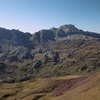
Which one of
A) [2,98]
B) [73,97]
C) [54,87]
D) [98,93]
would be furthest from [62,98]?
[2,98]

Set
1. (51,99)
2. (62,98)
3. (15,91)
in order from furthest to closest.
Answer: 1. (15,91)
2. (51,99)
3. (62,98)

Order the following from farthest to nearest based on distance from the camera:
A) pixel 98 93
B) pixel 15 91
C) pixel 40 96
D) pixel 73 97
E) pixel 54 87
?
pixel 15 91
pixel 54 87
pixel 40 96
pixel 73 97
pixel 98 93

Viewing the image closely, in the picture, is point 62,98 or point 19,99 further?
point 19,99

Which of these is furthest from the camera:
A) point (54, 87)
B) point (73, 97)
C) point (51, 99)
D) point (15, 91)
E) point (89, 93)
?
point (15, 91)

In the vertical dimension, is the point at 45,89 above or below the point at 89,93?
below

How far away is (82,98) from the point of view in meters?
65.9

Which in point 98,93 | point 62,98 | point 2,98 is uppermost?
point 98,93

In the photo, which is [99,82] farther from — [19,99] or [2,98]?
[2,98]

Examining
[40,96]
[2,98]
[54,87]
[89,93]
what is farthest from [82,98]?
[2,98]

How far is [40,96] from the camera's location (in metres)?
92.9

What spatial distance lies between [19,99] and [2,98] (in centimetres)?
1223

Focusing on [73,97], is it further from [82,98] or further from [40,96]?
[40,96]

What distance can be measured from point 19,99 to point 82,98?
135 feet

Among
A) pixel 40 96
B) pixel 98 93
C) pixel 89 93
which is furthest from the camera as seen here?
pixel 40 96
